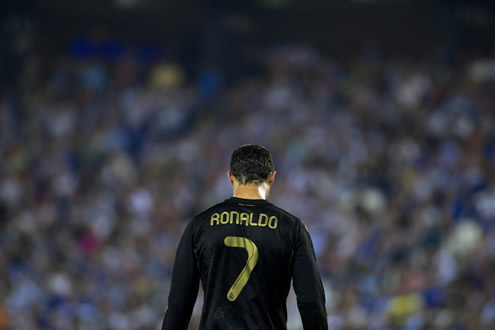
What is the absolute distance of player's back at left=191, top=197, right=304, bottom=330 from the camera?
264 centimetres

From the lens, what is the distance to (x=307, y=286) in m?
2.62

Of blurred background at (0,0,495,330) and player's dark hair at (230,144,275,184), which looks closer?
player's dark hair at (230,144,275,184)

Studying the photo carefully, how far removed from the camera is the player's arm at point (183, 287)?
106 inches

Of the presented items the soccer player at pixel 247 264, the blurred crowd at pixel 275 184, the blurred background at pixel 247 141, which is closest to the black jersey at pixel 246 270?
the soccer player at pixel 247 264


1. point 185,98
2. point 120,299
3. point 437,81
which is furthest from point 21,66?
point 437,81

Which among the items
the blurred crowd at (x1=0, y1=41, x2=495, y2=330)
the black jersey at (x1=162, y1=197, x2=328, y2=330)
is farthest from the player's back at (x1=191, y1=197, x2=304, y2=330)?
the blurred crowd at (x1=0, y1=41, x2=495, y2=330)

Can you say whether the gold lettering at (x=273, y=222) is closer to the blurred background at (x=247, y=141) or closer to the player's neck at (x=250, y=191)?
the player's neck at (x=250, y=191)

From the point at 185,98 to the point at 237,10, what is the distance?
7.66ft

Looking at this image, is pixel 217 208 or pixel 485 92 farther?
pixel 485 92

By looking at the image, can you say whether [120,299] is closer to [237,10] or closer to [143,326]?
[143,326]

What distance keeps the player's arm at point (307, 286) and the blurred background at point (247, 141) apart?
5.34 metres

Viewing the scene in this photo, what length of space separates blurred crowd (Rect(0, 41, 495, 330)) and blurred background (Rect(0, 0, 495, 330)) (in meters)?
0.03

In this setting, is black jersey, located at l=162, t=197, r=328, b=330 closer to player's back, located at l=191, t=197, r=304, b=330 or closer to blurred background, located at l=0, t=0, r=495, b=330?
player's back, located at l=191, t=197, r=304, b=330

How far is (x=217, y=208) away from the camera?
2.74m
